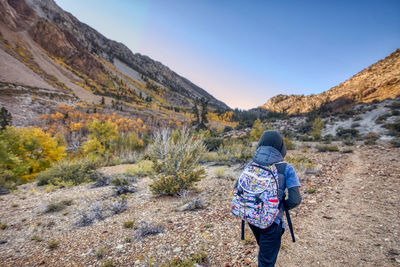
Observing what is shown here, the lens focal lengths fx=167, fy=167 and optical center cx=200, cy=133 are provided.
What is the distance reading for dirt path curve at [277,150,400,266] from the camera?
257 cm

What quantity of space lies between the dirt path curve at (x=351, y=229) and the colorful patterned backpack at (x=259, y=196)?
1455 mm

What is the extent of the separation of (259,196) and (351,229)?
3008 mm

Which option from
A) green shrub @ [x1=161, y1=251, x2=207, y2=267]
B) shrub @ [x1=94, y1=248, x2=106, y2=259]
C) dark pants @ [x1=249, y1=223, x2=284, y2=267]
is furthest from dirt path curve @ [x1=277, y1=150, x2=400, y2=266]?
shrub @ [x1=94, y1=248, x2=106, y2=259]

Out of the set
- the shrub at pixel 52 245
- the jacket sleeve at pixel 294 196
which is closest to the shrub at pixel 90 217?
the shrub at pixel 52 245

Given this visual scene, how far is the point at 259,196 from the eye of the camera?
5.89 ft

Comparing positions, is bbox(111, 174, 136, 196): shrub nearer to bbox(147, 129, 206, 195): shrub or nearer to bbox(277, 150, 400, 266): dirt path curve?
bbox(147, 129, 206, 195): shrub

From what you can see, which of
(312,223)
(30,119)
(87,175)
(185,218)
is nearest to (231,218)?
(185,218)

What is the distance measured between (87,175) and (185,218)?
7.23 meters

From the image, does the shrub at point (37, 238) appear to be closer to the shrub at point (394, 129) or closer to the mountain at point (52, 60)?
the shrub at point (394, 129)

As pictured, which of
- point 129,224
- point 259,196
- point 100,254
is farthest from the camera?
point 129,224

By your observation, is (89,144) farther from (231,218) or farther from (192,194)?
(231,218)

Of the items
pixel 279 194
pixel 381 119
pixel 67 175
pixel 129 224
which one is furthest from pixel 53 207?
pixel 381 119

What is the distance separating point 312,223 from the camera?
3.62m

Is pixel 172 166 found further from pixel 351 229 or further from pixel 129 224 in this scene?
pixel 351 229
